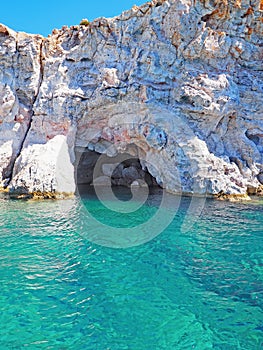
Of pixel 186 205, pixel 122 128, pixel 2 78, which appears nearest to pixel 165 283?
pixel 186 205

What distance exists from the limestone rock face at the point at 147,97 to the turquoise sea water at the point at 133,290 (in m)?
7.56

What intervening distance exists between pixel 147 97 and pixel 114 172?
35.9 ft

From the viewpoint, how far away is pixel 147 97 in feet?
59.4

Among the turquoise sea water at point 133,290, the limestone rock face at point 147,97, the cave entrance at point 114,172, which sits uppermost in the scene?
the limestone rock face at point 147,97

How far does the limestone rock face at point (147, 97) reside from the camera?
17.5 m

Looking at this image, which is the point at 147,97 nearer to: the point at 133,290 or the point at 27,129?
the point at 27,129

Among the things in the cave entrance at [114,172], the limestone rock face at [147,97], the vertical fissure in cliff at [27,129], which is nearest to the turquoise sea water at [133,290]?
the limestone rock face at [147,97]

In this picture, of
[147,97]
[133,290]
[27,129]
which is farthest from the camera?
[27,129]

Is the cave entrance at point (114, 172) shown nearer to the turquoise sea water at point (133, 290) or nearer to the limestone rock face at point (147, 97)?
the limestone rock face at point (147, 97)

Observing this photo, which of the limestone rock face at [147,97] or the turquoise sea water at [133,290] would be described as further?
the limestone rock face at [147,97]

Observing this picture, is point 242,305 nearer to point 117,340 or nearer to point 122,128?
point 117,340

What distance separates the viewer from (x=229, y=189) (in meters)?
16.5

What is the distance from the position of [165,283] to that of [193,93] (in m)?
14.6

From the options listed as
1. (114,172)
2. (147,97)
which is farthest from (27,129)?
(147,97)
